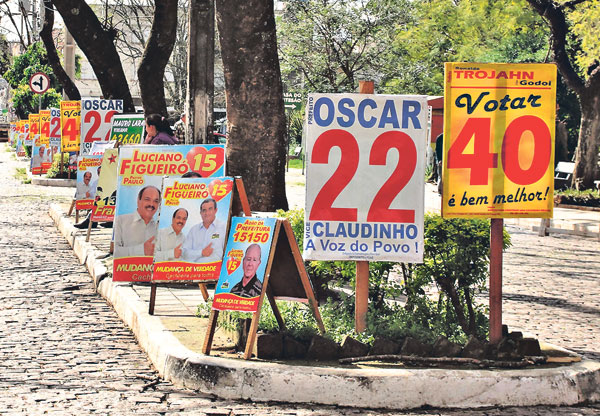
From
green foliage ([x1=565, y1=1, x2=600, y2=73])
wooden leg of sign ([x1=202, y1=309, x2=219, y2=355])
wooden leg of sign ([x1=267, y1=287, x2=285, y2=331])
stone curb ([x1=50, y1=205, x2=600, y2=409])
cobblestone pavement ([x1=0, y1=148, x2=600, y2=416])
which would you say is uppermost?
green foliage ([x1=565, y1=1, x2=600, y2=73])

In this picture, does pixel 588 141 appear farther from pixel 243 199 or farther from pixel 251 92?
pixel 243 199

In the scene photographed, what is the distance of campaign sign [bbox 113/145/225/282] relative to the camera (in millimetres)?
9469

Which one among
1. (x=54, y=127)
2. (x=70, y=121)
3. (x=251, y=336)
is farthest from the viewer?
(x=54, y=127)

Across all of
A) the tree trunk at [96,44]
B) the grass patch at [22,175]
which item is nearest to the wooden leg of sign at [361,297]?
the tree trunk at [96,44]

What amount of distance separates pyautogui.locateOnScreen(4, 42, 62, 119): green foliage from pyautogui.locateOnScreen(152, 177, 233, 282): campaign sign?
44052 mm

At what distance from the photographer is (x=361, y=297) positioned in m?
6.96

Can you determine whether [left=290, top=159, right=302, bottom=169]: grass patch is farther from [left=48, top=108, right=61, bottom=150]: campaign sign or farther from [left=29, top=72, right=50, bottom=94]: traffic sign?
[left=48, top=108, right=61, bottom=150]: campaign sign

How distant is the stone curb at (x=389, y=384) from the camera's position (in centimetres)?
601

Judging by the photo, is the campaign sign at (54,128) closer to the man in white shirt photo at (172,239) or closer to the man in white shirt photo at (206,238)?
the man in white shirt photo at (172,239)

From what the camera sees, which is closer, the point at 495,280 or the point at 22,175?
the point at 495,280

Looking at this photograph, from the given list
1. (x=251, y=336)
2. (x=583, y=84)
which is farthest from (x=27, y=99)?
(x=251, y=336)

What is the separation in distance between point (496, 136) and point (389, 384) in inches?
71.0

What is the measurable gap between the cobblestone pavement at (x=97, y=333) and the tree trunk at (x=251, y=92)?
6.14ft

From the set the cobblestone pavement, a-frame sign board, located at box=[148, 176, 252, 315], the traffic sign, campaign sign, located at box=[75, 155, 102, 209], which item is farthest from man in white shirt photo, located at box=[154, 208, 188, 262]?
the traffic sign
